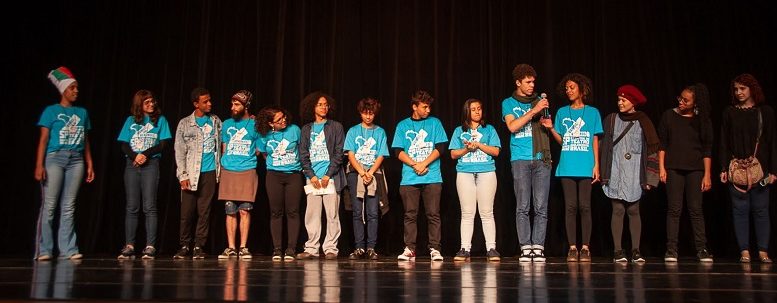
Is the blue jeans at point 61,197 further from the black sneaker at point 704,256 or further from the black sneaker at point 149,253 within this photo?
the black sneaker at point 704,256

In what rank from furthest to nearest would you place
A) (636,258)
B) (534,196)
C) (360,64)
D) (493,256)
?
(360,64)
(534,196)
(493,256)
(636,258)

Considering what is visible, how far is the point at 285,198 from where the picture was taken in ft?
19.6

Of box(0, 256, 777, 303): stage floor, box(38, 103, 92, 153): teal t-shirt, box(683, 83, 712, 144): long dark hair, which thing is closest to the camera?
box(0, 256, 777, 303): stage floor

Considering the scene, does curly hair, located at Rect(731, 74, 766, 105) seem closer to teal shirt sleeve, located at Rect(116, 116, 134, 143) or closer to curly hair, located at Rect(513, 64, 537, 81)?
curly hair, located at Rect(513, 64, 537, 81)

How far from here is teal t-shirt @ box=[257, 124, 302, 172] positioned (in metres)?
5.95

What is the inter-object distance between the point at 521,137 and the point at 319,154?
160cm

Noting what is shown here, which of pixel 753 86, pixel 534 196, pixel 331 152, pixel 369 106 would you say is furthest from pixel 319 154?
pixel 753 86

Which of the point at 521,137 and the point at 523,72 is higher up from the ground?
the point at 523,72

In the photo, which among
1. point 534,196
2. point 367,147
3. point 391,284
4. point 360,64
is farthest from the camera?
point 360,64

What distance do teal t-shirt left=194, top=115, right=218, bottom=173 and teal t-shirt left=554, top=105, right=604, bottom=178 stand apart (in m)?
2.73

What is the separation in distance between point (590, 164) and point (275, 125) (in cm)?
248

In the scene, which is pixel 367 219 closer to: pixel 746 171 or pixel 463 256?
pixel 463 256

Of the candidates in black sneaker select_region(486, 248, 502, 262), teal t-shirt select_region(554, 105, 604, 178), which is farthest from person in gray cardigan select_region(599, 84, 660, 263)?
black sneaker select_region(486, 248, 502, 262)

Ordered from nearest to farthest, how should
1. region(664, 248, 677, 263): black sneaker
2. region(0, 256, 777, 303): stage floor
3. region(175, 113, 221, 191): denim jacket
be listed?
region(0, 256, 777, 303): stage floor
region(664, 248, 677, 263): black sneaker
region(175, 113, 221, 191): denim jacket
